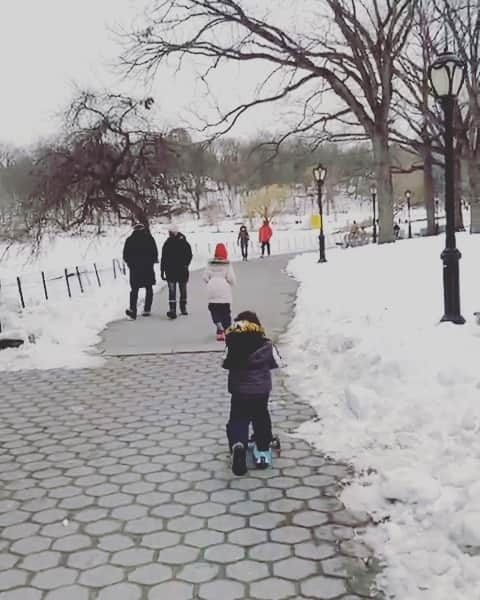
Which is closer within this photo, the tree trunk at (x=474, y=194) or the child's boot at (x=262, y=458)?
the child's boot at (x=262, y=458)

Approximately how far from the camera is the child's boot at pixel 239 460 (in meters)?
4.70

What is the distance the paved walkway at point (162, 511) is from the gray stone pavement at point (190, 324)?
2821 millimetres

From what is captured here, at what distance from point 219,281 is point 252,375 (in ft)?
16.0

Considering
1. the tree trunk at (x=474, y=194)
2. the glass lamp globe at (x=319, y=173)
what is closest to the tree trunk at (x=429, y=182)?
the tree trunk at (x=474, y=194)

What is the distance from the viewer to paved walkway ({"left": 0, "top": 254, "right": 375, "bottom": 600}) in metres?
3.33

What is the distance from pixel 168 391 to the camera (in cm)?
716

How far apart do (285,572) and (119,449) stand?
2.37 m

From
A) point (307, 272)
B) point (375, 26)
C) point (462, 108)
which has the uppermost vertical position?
point (375, 26)

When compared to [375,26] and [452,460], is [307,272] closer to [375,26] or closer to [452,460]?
[375,26]

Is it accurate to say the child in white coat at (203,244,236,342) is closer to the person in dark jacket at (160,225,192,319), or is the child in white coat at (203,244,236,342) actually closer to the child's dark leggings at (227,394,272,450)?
the person in dark jacket at (160,225,192,319)

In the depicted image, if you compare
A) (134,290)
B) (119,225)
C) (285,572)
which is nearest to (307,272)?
(134,290)

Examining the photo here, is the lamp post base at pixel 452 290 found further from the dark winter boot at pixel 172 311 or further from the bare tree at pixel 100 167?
the bare tree at pixel 100 167

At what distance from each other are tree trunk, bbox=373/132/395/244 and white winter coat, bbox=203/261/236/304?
52.5 feet

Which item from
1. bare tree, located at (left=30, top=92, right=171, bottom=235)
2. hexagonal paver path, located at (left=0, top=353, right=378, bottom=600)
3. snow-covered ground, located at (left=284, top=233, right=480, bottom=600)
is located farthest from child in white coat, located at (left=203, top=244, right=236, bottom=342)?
bare tree, located at (left=30, top=92, right=171, bottom=235)
